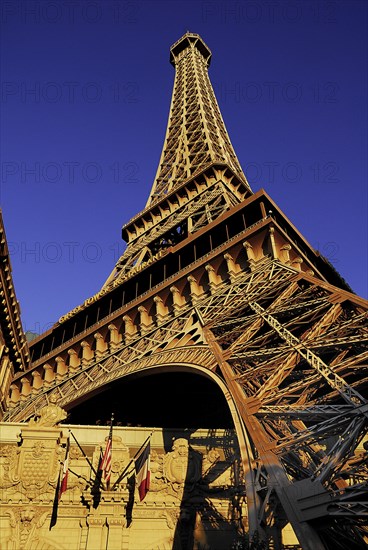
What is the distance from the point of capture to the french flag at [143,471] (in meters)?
17.1

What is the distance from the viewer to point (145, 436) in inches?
882

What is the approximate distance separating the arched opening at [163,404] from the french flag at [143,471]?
12.5 metres

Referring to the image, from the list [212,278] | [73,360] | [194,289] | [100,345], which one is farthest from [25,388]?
[212,278]

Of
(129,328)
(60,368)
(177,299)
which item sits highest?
(60,368)

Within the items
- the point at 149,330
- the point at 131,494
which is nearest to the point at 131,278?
the point at 149,330

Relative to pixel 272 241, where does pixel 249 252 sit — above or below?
above

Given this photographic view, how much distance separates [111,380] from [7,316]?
8.02 meters

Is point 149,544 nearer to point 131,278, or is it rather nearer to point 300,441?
point 300,441

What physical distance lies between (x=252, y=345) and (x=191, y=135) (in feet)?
197

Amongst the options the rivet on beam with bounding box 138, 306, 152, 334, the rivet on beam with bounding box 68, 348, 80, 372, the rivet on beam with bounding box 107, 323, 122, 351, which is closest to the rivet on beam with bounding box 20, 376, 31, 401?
the rivet on beam with bounding box 68, 348, 80, 372

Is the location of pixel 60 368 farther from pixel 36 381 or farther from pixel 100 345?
pixel 100 345

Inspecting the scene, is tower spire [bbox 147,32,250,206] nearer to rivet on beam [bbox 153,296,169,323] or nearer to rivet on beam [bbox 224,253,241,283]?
rivet on beam [bbox 153,296,169,323]

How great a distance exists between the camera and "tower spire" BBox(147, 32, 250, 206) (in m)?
64.9

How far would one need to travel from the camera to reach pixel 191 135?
7400cm
